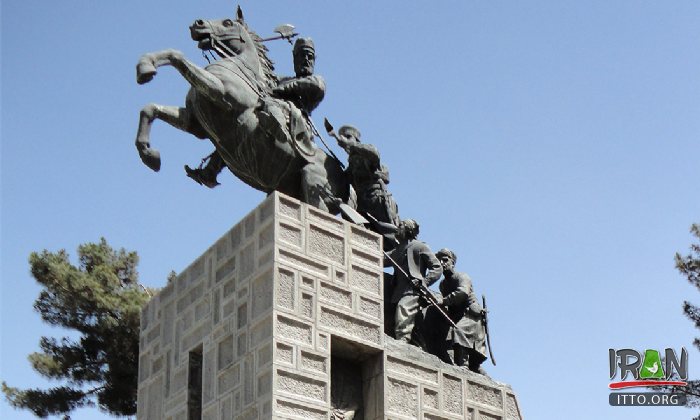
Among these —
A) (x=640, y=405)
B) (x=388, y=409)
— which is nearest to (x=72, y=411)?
(x=640, y=405)

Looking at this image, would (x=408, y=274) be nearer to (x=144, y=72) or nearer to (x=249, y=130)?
(x=249, y=130)

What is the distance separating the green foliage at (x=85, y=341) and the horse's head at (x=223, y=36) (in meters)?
7.54

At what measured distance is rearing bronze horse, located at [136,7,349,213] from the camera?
→ 536 inches

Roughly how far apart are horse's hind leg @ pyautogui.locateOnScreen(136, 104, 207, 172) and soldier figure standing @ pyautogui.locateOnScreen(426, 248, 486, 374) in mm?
2918

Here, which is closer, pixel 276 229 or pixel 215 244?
pixel 276 229

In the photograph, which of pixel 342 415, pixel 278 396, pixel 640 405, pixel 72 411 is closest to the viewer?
pixel 278 396

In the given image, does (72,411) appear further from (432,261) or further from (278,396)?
(278,396)

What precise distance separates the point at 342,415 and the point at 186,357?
5.24 feet

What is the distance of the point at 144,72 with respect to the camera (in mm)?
13273

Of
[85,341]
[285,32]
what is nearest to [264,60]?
[285,32]

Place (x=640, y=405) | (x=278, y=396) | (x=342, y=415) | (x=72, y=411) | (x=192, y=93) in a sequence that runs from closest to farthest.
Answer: (x=278, y=396) → (x=342, y=415) → (x=192, y=93) → (x=640, y=405) → (x=72, y=411)

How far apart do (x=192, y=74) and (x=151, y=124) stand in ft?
2.22

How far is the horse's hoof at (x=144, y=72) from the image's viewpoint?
1328 centimetres

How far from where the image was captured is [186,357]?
13.1 meters
